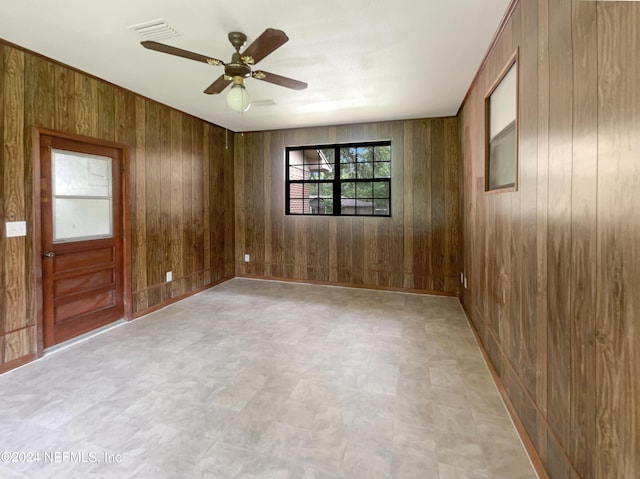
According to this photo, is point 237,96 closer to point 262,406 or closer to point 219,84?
point 219,84

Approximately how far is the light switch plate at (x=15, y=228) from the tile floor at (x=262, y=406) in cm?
114

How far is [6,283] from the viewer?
2650mm

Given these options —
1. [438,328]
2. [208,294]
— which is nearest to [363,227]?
[438,328]

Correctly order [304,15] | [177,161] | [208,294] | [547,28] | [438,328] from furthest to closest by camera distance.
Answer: [208,294], [177,161], [438,328], [304,15], [547,28]

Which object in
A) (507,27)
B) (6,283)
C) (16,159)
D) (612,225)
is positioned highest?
(507,27)

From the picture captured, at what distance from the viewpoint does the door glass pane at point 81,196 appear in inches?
121

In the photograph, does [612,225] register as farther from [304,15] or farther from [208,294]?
[208,294]

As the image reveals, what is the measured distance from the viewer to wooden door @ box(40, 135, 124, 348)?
9.78 feet

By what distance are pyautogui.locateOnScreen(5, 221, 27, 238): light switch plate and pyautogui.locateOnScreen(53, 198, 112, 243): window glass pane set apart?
293mm

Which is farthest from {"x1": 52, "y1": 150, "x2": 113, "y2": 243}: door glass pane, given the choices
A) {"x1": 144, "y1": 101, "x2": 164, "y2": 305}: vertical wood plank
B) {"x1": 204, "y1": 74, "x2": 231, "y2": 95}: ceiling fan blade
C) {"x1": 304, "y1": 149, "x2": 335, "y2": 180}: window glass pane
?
{"x1": 304, "y1": 149, "x2": 335, "y2": 180}: window glass pane

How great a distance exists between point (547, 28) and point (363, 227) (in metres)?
3.74

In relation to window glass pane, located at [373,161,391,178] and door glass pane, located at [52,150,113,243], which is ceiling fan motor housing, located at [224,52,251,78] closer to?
door glass pane, located at [52,150,113,243]

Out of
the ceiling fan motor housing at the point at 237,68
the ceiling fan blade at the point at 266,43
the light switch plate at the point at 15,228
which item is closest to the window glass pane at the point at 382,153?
the ceiling fan motor housing at the point at 237,68

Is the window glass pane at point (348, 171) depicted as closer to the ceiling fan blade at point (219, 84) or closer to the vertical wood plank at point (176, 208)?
the vertical wood plank at point (176, 208)
